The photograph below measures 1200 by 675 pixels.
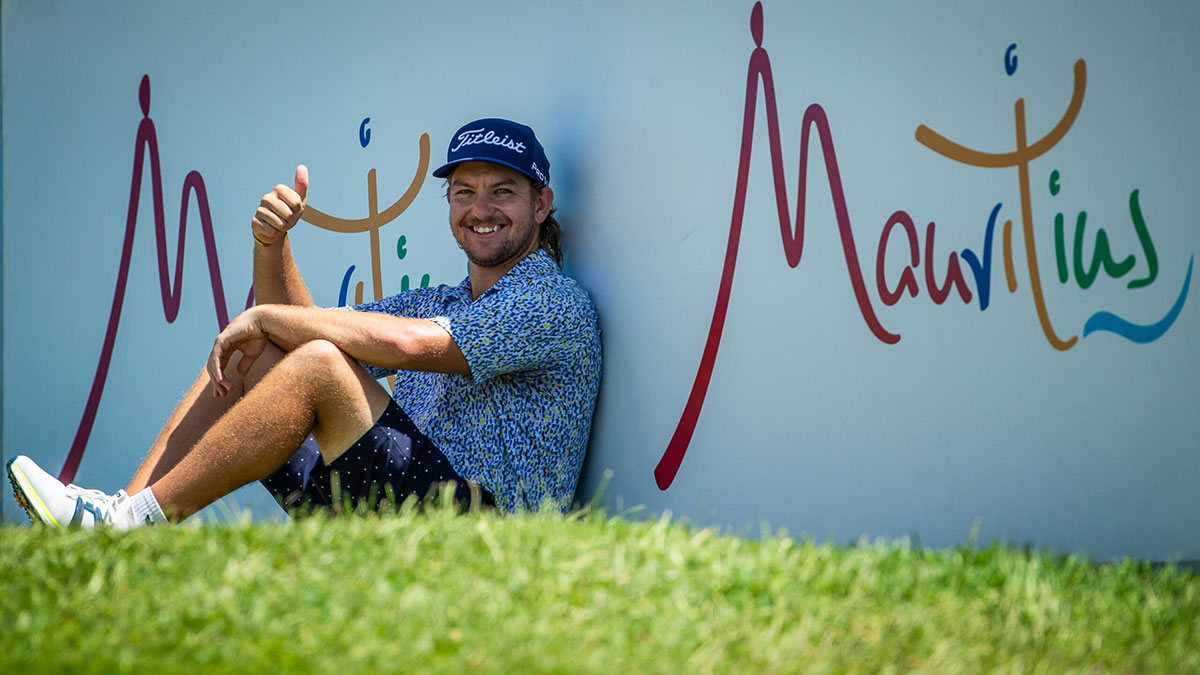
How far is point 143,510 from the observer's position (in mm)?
3236

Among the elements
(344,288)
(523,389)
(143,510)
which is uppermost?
(344,288)

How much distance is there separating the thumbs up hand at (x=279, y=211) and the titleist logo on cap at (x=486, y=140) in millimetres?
514

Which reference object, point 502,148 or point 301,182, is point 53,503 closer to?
point 301,182

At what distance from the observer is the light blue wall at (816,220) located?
263 centimetres

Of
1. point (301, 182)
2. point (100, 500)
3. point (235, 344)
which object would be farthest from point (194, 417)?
point (301, 182)

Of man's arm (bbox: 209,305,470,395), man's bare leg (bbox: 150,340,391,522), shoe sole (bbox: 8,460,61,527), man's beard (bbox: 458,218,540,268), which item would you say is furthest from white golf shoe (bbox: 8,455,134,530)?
man's beard (bbox: 458,218,540,268)

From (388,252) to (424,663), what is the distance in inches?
117

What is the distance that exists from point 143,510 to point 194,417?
0.60 m

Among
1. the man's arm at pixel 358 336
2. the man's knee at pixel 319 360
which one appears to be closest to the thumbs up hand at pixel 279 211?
the man's arm at pixel 358 336

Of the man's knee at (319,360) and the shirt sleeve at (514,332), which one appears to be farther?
the shirt sleeve at (514,332)

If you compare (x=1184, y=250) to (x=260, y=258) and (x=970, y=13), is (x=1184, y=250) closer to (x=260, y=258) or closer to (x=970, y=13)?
(x=970, y=13)

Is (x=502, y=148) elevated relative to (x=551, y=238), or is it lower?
elevated

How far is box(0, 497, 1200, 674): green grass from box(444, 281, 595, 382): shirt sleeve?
95cm

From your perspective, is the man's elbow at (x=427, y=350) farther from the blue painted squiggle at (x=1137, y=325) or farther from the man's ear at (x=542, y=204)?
the blue painted squiggle at (x=1137, y=325)
